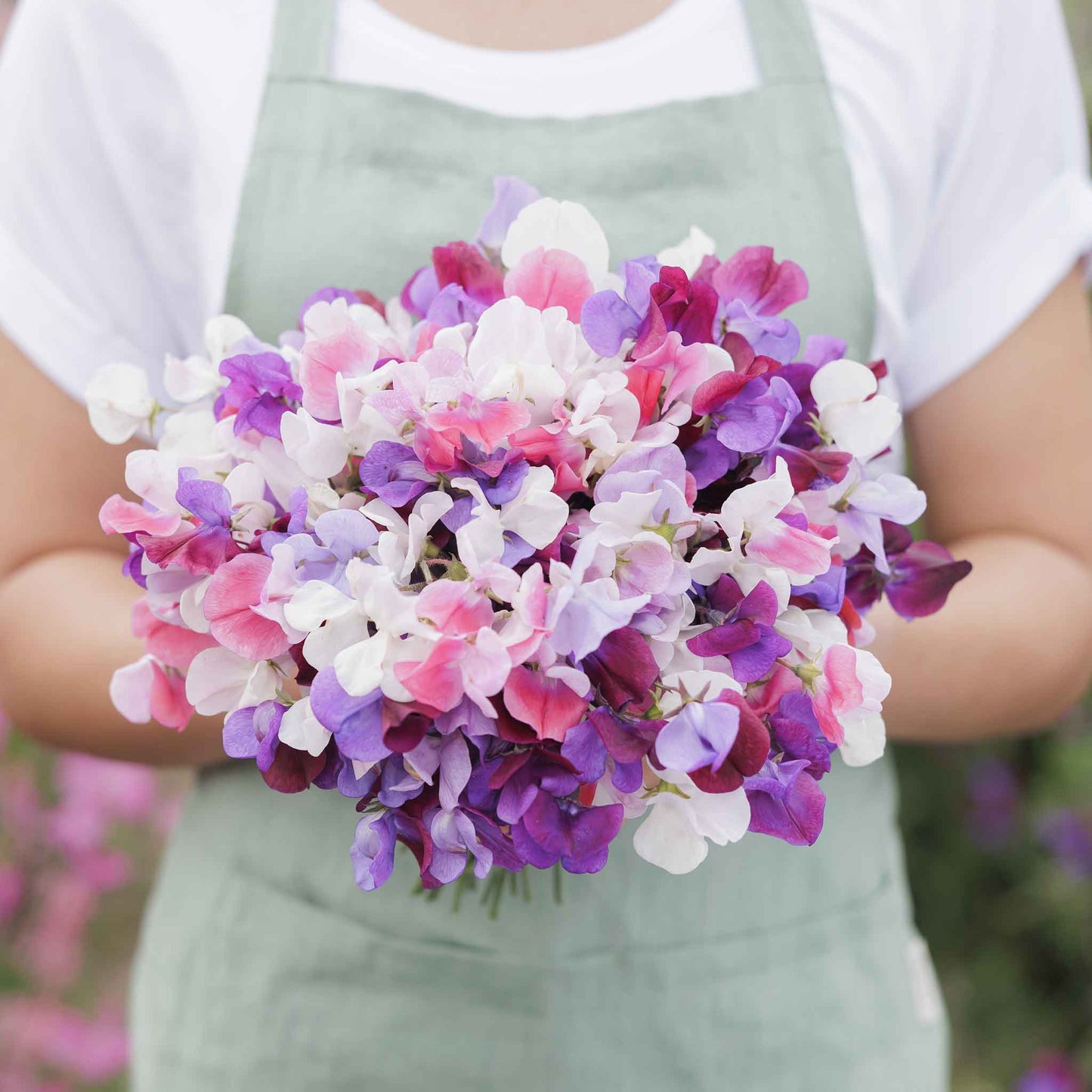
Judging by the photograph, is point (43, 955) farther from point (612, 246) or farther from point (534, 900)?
point (612, 246)

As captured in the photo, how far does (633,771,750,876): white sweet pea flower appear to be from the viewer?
480 mm

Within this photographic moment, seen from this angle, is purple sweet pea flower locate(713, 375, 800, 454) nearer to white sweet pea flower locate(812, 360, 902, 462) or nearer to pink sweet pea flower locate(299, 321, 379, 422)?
white sweet pea flower locate(812, 360, 902, 462)

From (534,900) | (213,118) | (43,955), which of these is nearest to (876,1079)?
(534,900)

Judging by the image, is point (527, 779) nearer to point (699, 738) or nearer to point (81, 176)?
point (699, 738)

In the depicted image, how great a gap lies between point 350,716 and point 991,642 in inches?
21.9

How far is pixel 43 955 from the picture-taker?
5.88 feet

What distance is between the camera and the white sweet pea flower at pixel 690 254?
1.89 feet

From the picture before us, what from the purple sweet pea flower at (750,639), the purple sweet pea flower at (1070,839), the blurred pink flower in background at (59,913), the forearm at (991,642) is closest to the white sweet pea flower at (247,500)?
the purple sweet pea flower at (750,639)

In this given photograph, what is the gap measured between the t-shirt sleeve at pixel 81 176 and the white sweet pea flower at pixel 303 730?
1.38ft

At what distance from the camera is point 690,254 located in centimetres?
59

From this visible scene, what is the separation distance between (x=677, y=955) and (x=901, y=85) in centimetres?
66

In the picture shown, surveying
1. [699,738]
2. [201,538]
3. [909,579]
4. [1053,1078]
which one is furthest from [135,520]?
[1053,1078]

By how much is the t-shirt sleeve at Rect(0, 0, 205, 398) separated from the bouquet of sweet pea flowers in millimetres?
291

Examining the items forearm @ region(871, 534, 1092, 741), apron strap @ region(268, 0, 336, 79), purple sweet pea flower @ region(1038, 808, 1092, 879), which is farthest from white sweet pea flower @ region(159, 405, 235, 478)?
purple sweet pea flower @ region(1038, 808, 1092, 879)
